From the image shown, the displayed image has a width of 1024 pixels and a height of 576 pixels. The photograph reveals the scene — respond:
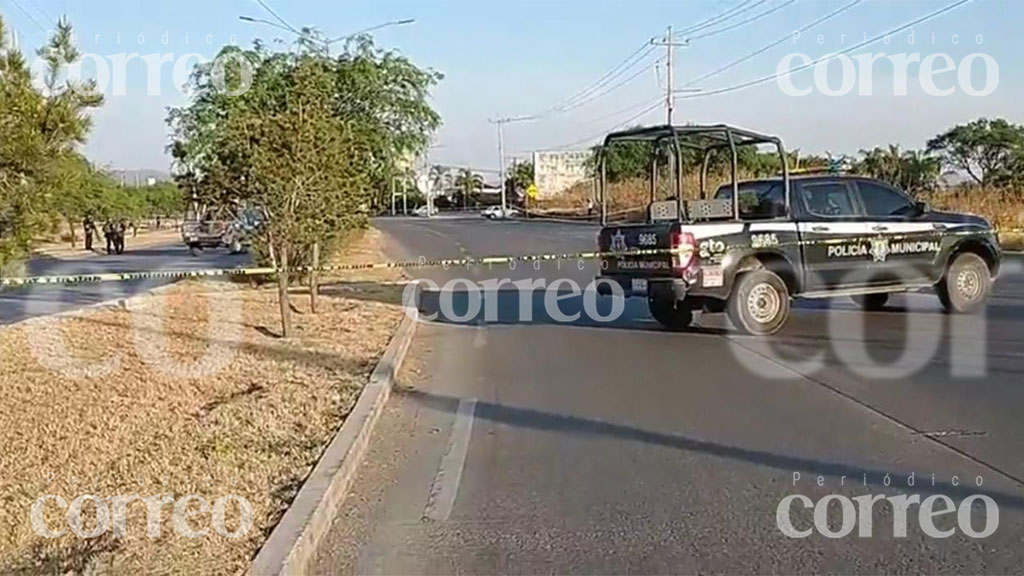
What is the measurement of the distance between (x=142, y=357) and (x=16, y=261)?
410cm

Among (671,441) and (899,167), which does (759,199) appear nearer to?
(671,441)

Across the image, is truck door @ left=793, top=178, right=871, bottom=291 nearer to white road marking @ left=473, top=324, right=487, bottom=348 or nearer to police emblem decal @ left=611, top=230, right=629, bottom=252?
police emblem decal @ left=611, top=230, right=629, bottom=252

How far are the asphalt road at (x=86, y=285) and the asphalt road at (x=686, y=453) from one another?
13.8ft

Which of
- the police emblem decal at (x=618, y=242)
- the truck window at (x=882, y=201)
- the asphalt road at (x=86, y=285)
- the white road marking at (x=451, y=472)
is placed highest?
the truck window at (x=882, y=201)

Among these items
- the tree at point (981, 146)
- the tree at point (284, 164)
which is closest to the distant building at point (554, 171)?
the tree at point (981, 146)

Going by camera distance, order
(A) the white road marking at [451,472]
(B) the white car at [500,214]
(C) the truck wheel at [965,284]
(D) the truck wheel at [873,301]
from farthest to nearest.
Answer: (B) the white car at [500,214] → (D) the truck wheel at [873,301] → (C) the truck wheel at [965,284] → (A) the white road marking at [451,472]

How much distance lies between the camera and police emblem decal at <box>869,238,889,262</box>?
14.6 m

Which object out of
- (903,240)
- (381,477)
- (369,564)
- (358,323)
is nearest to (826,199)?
(903,240)

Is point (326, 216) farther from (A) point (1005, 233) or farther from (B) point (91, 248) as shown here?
(B) point (91, 248)

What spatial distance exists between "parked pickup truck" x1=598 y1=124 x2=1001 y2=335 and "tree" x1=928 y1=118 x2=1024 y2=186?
52.8 m

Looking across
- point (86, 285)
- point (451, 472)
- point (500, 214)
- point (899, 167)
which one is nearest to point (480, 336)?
point (451, 472)

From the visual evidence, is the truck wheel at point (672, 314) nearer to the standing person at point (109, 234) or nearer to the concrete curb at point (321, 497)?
the concrete curb at point (321, 497)

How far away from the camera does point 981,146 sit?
68188mm

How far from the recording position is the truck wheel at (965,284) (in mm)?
15570
